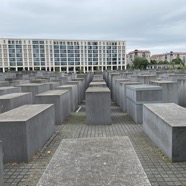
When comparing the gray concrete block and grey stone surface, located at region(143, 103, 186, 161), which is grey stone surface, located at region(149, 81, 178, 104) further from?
grey stone surface, located at region(143, 103, 186, 161)

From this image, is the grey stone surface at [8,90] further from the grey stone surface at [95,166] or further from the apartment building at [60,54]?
the apartment building at [60,54]

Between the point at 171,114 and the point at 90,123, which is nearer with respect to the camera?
the point at 171,114

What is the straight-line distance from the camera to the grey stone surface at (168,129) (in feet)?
19.1

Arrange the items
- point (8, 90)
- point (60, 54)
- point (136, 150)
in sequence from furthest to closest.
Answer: point (60, 54), point (8, 90), point (136, 150)

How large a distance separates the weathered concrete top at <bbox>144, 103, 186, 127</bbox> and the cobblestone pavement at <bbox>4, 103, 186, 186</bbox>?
987mm

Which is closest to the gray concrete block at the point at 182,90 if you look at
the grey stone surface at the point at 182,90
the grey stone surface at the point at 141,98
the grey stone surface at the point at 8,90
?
the grey stone surface at the point at 182,90

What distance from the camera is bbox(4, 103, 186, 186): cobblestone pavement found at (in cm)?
508

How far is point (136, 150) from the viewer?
269 inches

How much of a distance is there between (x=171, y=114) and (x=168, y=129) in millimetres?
1219

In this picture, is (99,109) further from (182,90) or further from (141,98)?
(182,90)

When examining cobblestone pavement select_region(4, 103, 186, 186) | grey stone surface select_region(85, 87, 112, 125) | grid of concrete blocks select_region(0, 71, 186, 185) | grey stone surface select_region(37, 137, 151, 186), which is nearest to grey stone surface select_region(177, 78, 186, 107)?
grid of concrete blocks select_region(0, 71, 186, 185)

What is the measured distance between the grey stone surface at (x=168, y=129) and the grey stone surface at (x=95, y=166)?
1863 millimetres

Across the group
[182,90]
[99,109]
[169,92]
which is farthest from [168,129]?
[182,90]

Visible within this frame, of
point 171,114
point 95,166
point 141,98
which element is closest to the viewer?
point 95,166
